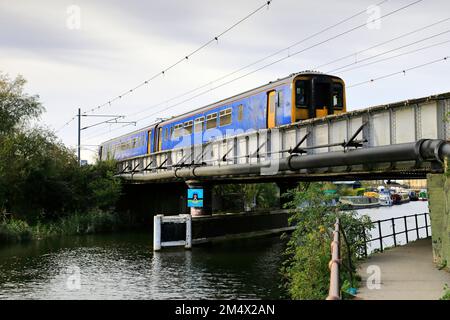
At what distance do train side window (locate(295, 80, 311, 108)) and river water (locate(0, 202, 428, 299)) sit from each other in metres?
7.45

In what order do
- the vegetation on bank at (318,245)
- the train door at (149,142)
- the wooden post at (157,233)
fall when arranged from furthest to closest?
the train door at (149,142), the wooden post at (157,233), the vegetation on bank at (318,245)

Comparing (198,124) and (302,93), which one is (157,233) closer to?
(198,124)

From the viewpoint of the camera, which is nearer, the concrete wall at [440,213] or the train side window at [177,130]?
the concrete wall at [440,213]

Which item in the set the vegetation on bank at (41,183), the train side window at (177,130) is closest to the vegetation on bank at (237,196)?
the vegetation on bank at (41,183)

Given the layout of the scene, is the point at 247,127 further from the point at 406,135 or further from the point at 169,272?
the point at 406,135

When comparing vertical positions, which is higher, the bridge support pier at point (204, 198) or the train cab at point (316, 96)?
the train cab at point (316, 96)

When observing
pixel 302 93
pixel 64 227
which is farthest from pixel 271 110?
pixel 64 227

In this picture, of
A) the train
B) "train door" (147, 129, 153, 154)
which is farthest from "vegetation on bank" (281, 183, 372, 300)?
"train door" (147, 129, 153, 154)

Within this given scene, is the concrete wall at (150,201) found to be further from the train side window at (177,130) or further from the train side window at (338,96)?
the train side window at (338,96)

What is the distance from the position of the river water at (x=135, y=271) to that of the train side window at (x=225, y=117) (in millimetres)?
7025

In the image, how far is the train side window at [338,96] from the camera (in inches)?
893

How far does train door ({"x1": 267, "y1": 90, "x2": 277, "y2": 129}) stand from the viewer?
2208cm

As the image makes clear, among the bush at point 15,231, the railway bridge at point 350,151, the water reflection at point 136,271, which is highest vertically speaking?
the railway bridge at point 350,151

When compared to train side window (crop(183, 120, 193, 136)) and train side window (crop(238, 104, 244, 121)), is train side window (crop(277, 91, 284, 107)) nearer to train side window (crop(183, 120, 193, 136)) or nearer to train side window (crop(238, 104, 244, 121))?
train side window (crop(238, 104, 244, 121))
